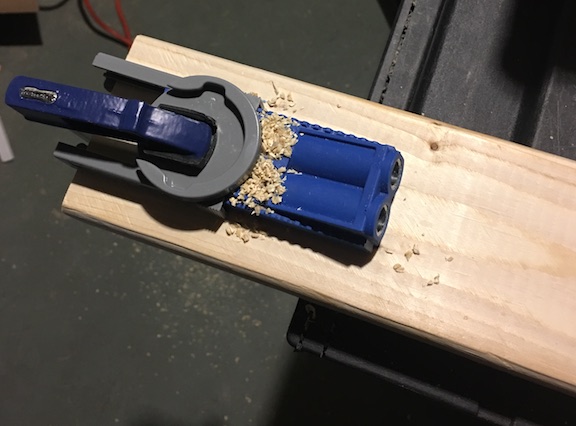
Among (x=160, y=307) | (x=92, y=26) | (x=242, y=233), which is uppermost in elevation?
(x=92, y=26)

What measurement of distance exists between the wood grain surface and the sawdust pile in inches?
1.2

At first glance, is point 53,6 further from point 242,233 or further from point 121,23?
point 242,233

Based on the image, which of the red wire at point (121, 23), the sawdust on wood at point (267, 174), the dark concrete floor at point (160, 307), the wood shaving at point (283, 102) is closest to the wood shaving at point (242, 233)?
the sawdust on wood at point (267, 174)

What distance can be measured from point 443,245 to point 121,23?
1266 mm

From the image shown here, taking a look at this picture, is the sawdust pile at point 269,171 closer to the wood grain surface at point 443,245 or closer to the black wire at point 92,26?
the wood grain surface at point 443,245

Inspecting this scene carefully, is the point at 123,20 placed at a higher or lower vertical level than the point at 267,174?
higher

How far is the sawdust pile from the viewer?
18.7 inches

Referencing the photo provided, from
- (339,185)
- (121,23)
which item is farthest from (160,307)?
(339,185)

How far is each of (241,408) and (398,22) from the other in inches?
36.0

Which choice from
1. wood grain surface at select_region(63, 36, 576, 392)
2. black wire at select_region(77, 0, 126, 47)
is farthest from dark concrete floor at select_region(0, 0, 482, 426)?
wood grain surface at select_region(63, 36, 576, 392)

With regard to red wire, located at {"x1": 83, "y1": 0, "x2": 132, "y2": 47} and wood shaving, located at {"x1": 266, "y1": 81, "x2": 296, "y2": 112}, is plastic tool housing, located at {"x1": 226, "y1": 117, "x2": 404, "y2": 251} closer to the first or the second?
wood shaving, located at {"x1": 266, "y1": 81, "x2": 296, "y2": 112}

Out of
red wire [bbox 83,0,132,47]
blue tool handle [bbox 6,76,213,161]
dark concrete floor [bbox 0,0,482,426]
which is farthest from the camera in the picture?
red wire [bbox 83,0,132,47]

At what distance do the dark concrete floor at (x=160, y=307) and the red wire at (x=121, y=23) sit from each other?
0.11 ft

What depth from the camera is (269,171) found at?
483mm
